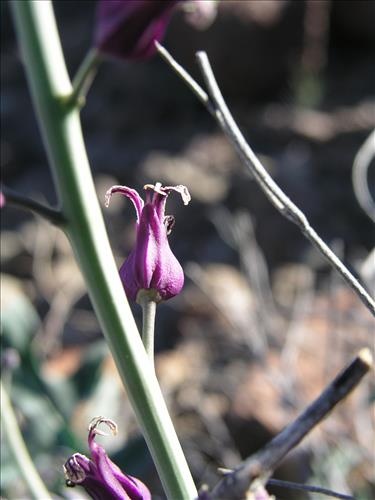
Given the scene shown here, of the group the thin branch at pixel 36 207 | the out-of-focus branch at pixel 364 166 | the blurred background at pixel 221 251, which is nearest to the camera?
the thin branch at pixel 36 207

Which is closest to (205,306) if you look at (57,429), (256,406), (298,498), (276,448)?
(256,406)

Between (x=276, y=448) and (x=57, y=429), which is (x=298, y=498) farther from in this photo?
(x=276, y=448)

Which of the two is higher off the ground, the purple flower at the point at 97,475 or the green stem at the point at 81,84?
the green stem at the point at 81,84

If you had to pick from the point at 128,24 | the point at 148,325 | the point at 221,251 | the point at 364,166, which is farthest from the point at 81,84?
the point at 221,251

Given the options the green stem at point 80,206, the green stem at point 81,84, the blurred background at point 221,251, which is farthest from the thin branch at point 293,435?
the blurred background at point 221,251

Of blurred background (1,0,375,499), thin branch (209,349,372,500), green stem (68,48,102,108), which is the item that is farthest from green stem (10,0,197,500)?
blurred background (1,0,375,499)

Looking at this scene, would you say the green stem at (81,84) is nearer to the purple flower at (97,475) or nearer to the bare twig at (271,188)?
the bare twig at (271,188)
